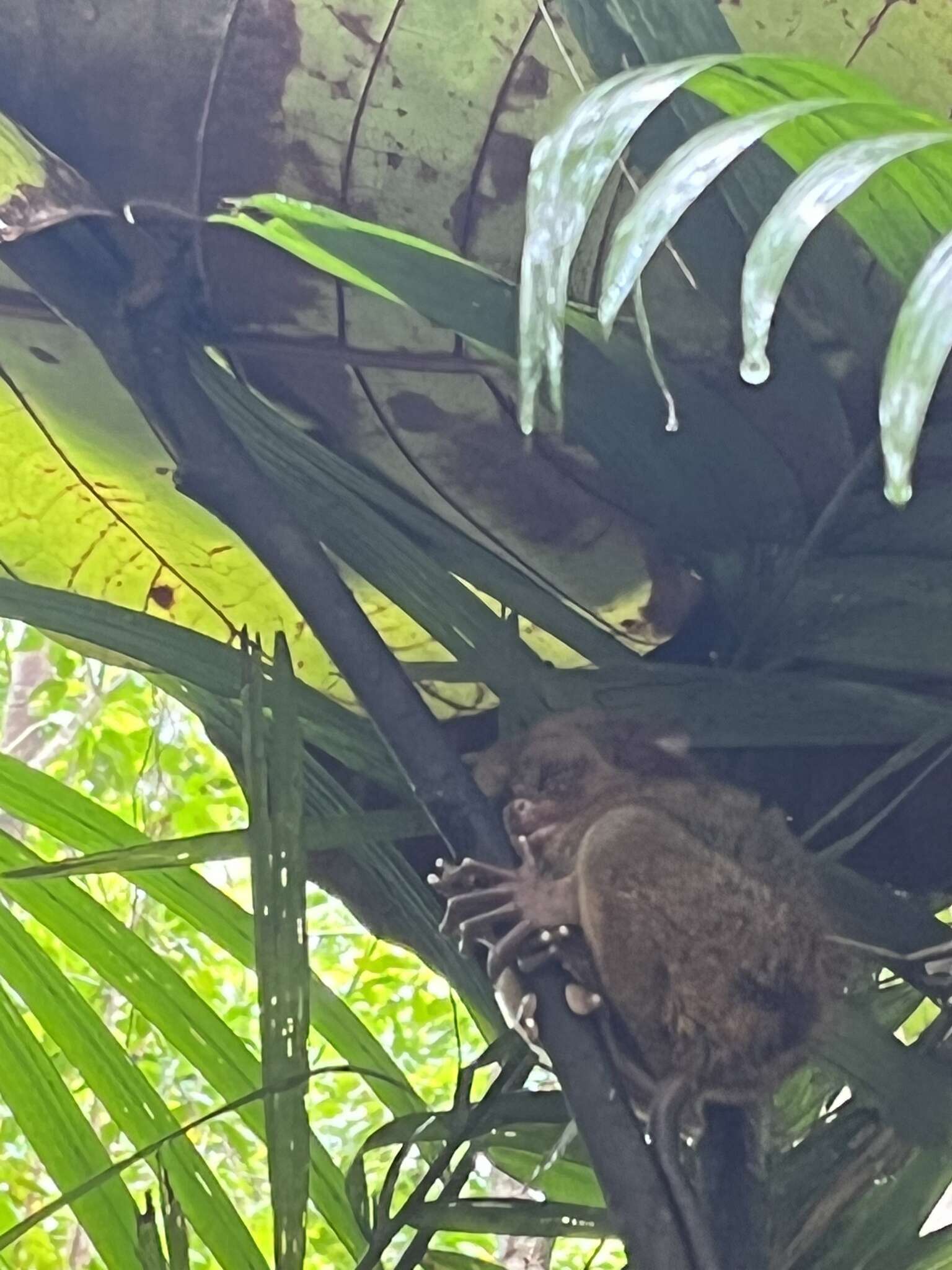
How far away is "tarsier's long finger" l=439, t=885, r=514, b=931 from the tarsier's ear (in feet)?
0.46

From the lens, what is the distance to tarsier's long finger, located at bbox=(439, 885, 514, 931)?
2.35 feet

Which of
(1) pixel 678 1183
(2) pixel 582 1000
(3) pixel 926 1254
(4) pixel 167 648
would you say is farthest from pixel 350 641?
(3) pixel 926 1254

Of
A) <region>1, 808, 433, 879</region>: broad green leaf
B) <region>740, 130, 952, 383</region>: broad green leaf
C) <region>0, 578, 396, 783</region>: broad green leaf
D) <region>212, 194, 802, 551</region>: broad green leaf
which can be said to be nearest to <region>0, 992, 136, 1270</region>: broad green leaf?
<region>1, 808, 433, 879</region>: broad green leaf

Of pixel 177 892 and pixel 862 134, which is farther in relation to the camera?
pixel 177 892

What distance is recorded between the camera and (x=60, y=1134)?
810mm

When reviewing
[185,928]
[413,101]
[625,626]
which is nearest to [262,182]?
[413,101]

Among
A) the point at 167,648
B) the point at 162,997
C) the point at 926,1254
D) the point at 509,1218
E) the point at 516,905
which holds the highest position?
the point at 167,648

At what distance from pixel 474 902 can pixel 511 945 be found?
0.03 metres

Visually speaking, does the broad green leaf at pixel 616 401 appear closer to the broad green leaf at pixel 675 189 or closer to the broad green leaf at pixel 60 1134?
the broad green leaf at pixel 675 189

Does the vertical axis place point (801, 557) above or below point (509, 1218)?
above

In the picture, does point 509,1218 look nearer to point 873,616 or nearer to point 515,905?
point 515,905

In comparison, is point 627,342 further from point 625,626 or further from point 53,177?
point 53,177

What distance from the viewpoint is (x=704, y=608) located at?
0.80 m

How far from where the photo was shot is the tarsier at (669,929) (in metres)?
0.70
